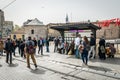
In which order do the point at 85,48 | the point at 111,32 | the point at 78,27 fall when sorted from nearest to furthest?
the point at 85,48, the point at 78,27, the point at 111,32

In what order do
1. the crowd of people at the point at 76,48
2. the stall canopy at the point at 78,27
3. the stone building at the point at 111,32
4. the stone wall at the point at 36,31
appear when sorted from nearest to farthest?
the crowd of people at the point at 76,48 → the stall canopy at the point at 78,27 → the stone building at the point at 111,32 → the stone wall at the point at 36,31

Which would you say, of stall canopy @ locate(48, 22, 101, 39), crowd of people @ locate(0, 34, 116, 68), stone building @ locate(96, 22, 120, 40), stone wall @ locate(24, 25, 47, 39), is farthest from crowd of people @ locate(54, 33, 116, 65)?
stone wall @ locate(24, 25, 47, 39)

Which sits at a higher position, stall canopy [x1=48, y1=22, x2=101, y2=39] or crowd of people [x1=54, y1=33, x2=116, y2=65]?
stall canopy [x1=48, y1=22, x2=101, y2=39]

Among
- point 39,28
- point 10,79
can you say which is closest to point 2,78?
point 10,79

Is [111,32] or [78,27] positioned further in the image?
[111,32]

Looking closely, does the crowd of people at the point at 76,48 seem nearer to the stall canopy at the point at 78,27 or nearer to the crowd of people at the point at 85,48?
the crowd of people at the point at 85,48

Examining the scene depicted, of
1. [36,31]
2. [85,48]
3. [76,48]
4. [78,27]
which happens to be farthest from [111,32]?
[85,48]

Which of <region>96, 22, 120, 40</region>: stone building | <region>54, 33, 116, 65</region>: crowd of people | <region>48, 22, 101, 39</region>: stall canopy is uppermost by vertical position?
<region>96, 22, 120, 40</region>: stone building

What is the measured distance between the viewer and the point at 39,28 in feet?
224

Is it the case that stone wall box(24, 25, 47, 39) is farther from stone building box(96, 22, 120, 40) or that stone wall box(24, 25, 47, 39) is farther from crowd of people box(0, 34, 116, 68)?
crowd of people box(0, 34, 116, 68)

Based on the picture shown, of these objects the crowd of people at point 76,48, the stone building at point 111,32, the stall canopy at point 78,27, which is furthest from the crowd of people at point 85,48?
the stone building at point 111,32

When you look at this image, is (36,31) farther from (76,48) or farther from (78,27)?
(76,48)

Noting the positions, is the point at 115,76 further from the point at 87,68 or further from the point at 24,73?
the point at 24,73

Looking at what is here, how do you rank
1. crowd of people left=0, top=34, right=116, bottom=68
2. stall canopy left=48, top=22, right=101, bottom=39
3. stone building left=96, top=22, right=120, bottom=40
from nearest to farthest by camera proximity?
crowd of people left=0, top=34, right=116, bottom=68 < stall canopy left=48, top=22, right=101, bottom=39 < stone building left=96, top=22, right=120, bottom=40
